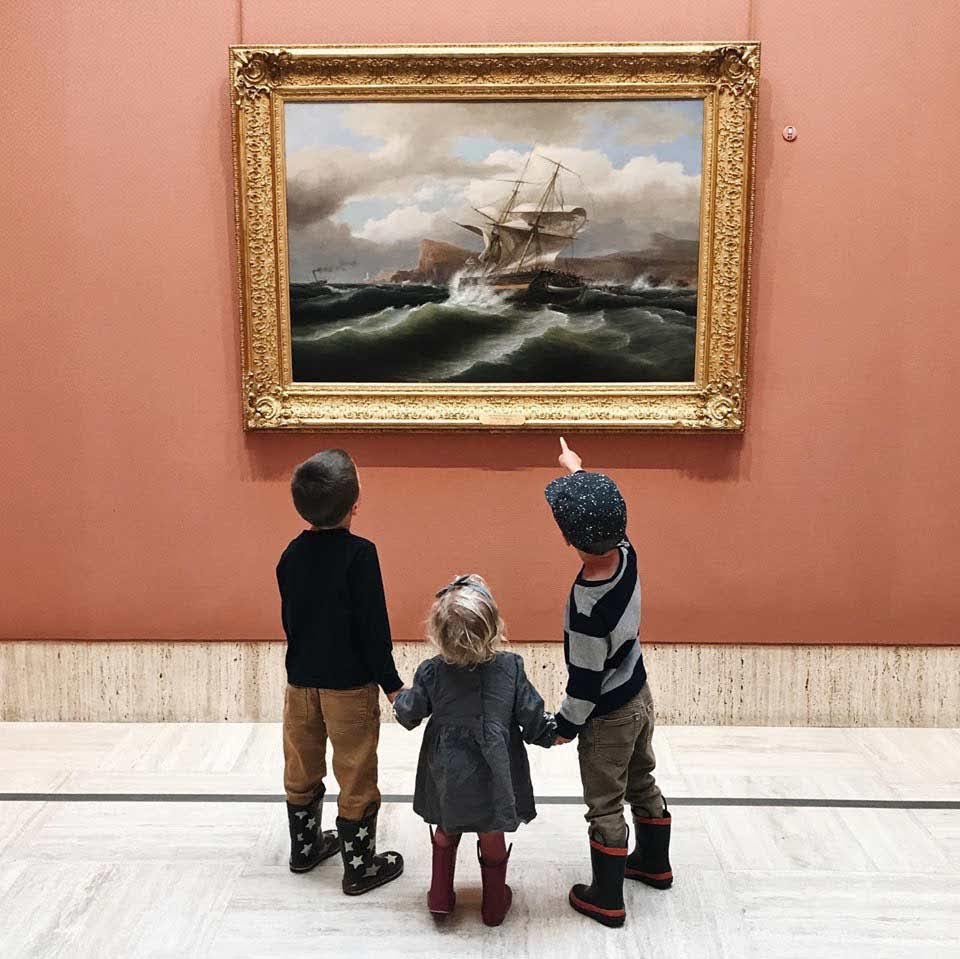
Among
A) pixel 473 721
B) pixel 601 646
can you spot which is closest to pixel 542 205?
pixel 601 646

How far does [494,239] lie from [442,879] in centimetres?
244

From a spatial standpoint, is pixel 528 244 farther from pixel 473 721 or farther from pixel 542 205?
pixel 473 721

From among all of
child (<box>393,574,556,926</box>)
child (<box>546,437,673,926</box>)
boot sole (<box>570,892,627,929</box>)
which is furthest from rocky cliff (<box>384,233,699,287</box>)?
boot sole (<box>570,892,627,929</box>)

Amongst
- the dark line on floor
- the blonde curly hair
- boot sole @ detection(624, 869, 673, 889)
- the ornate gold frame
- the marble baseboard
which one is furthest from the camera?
the marble baseboard

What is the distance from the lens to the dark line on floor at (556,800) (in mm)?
3480

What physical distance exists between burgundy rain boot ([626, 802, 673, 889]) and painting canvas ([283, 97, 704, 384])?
1.82m

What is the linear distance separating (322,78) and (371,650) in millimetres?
2376

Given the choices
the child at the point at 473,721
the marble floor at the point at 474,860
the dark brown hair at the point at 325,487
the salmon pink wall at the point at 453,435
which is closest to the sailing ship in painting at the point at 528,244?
the salmon pink wall at the point at 453,435

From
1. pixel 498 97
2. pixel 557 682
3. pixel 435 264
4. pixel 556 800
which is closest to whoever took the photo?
pixel 556 800

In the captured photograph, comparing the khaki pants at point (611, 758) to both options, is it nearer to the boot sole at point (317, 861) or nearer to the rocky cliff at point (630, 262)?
the boot sole at point (317, 861)

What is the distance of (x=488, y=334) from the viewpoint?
394cm

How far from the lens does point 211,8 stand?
149 inches

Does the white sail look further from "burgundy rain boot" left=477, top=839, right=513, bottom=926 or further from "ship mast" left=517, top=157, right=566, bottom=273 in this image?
"burgundy rain boot" left=477, top=839, right=513, bottom=926

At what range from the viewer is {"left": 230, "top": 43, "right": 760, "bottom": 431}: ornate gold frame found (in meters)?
3.73
